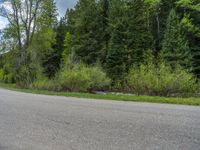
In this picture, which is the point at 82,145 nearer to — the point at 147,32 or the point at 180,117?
the point at 180,117

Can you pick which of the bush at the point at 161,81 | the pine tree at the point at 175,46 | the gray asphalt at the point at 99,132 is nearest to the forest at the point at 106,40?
the pine tree at the point at 175,46

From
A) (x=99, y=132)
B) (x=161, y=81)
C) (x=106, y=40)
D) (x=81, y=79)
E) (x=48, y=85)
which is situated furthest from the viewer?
(x=106, y=40)

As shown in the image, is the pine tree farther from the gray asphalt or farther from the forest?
the gray asphalt

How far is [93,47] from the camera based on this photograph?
106ft

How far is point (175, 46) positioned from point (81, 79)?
13.5 metres

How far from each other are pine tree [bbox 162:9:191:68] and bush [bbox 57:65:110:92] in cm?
987

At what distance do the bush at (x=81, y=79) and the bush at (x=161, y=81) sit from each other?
3.77 metres

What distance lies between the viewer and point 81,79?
1723 cm

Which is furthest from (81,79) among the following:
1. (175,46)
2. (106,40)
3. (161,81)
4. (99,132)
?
(106,40)

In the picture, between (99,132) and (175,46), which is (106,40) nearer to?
(175,46)

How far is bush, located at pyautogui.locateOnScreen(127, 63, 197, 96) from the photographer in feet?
44.5

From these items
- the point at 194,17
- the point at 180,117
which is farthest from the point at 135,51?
the point at 180,117

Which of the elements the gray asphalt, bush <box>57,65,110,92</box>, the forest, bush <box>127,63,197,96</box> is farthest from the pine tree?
the gray asphalt

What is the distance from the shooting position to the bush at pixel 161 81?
44.5ft
